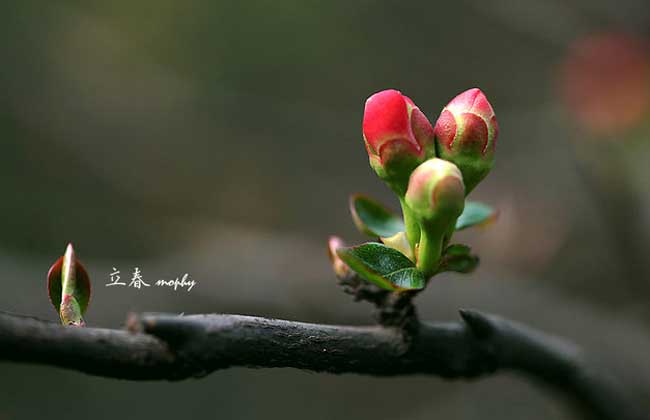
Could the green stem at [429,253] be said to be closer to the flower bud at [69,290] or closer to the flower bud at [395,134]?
the flower bud at [395,134]

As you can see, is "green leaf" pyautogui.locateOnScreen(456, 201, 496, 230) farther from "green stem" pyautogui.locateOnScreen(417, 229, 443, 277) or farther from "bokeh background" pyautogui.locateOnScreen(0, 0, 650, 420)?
"bokeh background" pyautogui.locateOnScreen(0, 0, 650, 420)

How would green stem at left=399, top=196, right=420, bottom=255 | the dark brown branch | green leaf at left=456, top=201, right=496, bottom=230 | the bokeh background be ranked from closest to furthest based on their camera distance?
the dark brown branch → green stem at left=399, top=196, right=420, bottom=255 → green leaf at left=456, top=201, right=496, bottom=230 → the bokeh background

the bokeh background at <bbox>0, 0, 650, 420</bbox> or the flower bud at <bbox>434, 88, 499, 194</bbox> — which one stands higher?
the bokeh background at <bbox>0, 0, 650, 420</bbox>

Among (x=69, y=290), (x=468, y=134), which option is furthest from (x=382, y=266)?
(x=69, y=290)

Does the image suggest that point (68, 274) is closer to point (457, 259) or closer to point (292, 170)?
point (457, 259)

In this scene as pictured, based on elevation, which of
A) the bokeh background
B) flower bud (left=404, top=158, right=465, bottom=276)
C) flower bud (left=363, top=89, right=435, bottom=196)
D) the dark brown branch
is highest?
the bokeh background

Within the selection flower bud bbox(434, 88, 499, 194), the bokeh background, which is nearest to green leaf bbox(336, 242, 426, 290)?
flower bud bbox(434, 88, 499, 194)
